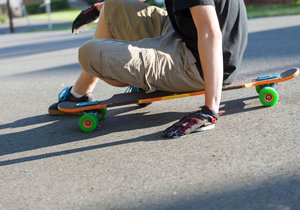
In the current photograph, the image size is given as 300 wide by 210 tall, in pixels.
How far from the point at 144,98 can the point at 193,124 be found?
460mm

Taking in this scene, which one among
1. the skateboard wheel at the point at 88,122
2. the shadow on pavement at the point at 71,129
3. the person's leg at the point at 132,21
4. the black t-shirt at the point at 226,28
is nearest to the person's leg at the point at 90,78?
the person's leg at the point at 132,21

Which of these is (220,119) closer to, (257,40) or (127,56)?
(127,56)

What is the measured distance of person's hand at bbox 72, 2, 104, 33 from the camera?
3.88m

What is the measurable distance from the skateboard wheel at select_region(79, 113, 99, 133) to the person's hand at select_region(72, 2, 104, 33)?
0.79 meters

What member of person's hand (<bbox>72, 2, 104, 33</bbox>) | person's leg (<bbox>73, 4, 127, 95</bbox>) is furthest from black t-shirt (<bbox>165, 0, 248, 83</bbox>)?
person's hand (<bbox>72, 2, 104, 33</bbox>)

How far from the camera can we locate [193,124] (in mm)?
3020

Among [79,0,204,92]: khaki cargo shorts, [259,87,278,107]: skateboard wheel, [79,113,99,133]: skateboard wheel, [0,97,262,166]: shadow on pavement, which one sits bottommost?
[0,97,262,166]: shadow on pavement

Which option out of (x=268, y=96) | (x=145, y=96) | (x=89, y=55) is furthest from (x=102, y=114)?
(x=268, y=96)

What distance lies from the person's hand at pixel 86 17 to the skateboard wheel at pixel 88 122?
0.79 m

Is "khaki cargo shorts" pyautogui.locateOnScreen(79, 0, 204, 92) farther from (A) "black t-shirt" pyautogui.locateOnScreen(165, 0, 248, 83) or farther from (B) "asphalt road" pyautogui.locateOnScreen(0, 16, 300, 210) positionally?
(B) "asphalt road" pyautogui.locateOnScreen(0, 16, 300, 210)

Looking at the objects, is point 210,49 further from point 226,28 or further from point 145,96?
point 145,96

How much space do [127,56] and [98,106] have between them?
0.43 metres

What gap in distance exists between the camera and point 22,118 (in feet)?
12.9

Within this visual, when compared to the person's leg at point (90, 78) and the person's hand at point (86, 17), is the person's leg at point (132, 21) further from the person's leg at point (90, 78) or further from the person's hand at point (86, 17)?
the person's hand at point (86, 17)
